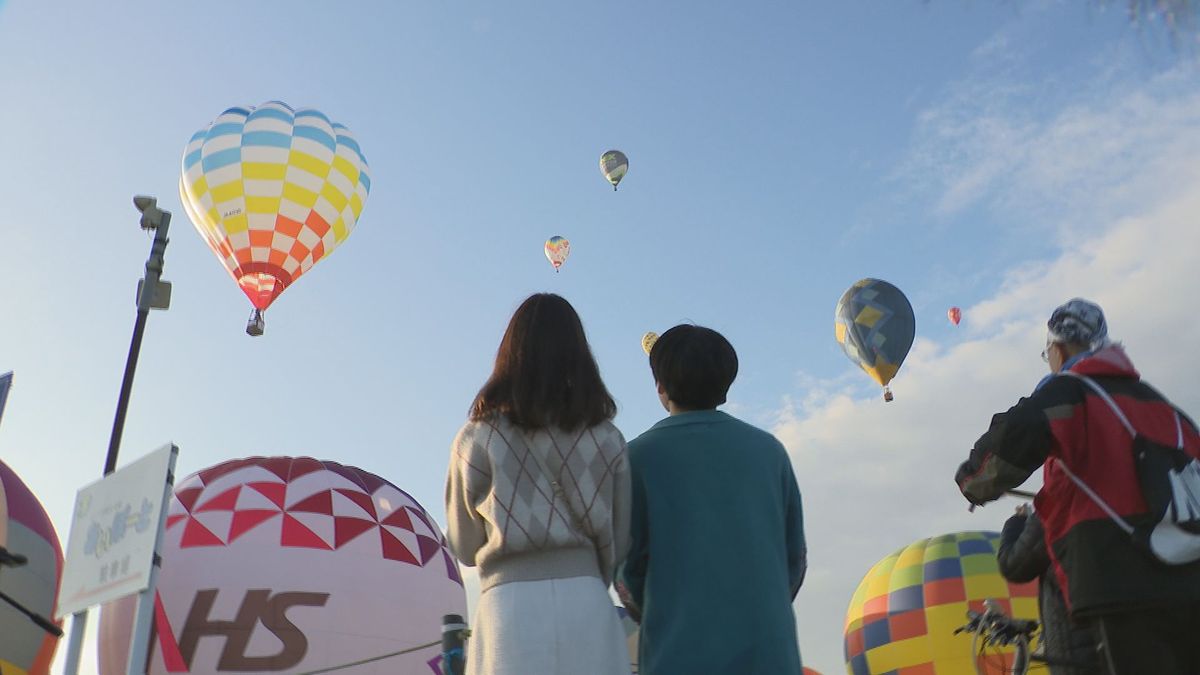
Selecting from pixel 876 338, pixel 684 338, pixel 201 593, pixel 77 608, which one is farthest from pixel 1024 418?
pixel 876 338

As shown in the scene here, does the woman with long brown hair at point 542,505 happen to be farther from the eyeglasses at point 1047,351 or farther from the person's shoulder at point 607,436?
the eyeglasses at point 1047,351

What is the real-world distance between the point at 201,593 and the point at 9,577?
6.97ft

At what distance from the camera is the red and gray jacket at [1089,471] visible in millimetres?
3104

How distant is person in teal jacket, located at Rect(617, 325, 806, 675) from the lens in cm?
301

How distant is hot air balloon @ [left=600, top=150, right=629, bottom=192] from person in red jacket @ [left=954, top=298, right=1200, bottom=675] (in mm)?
22019

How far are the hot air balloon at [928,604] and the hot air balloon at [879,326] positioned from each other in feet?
17.1

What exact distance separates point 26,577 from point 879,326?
1586cm

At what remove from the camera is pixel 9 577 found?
31.7ft

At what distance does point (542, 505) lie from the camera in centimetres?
304

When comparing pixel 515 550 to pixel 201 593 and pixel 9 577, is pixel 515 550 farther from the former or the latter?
pixel 201 593

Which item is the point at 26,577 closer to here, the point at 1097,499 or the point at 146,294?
the point at 146,294

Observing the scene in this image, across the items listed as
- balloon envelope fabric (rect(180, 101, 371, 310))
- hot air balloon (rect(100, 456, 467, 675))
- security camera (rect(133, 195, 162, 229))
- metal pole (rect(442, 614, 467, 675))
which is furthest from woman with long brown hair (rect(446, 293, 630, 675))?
balloon envelope fabric (rect(180, 101, 371, 310))

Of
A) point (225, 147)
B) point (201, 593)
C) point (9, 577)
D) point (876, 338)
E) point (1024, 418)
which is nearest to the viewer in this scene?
point (1024, 418)

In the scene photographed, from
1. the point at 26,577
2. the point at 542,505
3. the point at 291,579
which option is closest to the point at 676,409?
the point at 542,505
